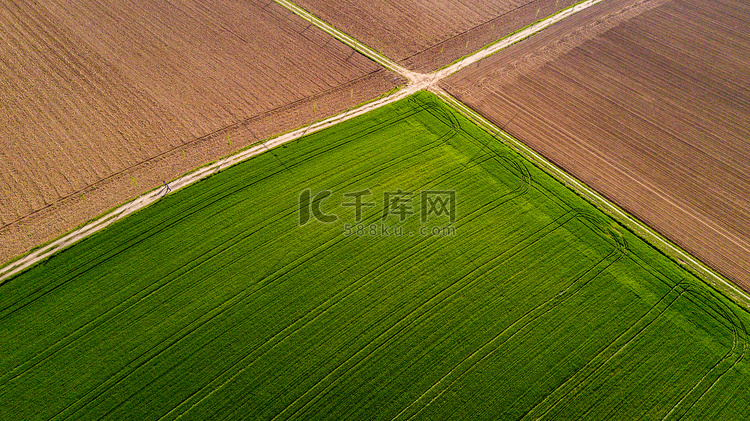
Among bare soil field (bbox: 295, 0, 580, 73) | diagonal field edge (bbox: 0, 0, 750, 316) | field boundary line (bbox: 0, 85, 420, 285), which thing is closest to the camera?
field boundary line (bbox: 0, 85, 420, 285)

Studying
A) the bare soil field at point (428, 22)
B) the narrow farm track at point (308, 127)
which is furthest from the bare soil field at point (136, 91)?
the bare soil field at point (428, 22)

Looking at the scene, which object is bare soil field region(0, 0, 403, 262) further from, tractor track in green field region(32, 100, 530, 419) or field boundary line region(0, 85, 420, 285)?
tractor track in green field region(32, 100, 530, 419)

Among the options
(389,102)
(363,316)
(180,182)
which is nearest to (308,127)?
(389,102)

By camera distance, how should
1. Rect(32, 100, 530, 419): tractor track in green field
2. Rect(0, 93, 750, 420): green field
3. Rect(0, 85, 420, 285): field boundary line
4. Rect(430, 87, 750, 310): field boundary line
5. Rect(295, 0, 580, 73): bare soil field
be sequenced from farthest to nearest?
1. Rect(295, 0, 580, 73): bare soil field
2. Rect(430, 87, 750, 310): field boundary line
3. Rect(0, 85, 420, 285): field boundary line
4. Rect(32, 100, 530, 419): tractor track in green field
5. Rect(0, 93, 750, 420): green field

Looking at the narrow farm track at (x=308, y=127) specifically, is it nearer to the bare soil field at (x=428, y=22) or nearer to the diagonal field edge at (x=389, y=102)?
the diagonal field edge at (x=389, y=102)

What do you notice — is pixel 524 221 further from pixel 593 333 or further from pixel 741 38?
pixel 741 38

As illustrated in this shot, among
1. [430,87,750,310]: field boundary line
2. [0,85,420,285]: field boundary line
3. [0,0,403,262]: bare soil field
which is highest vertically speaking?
[0,0,403,262]: bare soil field

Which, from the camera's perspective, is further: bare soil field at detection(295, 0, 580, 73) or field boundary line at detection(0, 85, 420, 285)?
bare soil field at detection(295, 0, 580, 73)

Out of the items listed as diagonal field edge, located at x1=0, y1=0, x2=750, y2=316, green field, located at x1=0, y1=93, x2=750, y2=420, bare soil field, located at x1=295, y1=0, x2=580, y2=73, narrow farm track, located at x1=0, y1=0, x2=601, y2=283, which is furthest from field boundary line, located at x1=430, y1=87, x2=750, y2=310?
bare soil field, located at x1=295, y1=0, x2=580, y2=73
